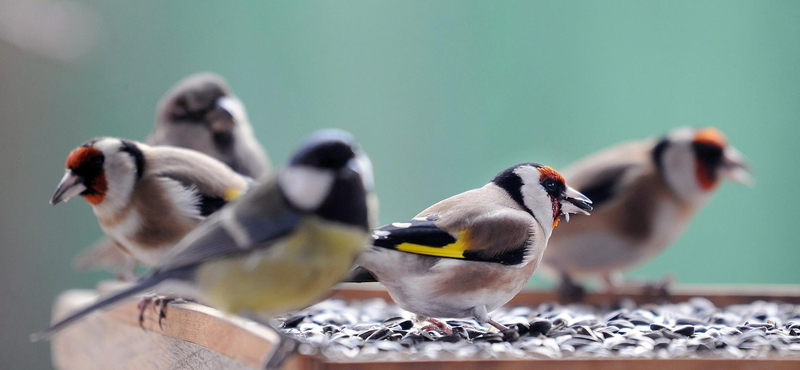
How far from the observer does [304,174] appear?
4.01 ft

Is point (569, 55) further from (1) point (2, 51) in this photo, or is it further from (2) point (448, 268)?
(2) point (448, 268)

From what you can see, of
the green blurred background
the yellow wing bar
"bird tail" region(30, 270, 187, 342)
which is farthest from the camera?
the green blurred background

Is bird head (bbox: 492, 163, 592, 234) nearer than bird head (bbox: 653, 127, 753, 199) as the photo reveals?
Yes

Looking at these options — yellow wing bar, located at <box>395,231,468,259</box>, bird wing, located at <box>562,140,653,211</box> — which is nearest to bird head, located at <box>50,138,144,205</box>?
yellow wing bar, located at <box>395,231,468,259</box>

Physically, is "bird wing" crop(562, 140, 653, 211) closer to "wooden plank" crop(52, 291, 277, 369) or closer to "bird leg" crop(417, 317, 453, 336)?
"bird leg" crop(417, 317, 453, 336)

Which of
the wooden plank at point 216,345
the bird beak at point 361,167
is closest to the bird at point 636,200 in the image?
the wooden plank at point 216,345

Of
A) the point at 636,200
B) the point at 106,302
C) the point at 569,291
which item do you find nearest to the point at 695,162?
the point at 636,200

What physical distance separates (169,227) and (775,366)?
1.31 metres

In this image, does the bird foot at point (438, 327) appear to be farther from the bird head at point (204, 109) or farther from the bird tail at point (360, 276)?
the bird head at point (204, 109)

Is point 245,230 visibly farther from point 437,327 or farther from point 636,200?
point 636,200

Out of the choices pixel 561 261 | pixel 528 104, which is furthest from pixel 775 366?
pixel 528 104

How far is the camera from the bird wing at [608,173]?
123 inches

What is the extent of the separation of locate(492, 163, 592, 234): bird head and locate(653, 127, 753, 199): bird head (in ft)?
5.48

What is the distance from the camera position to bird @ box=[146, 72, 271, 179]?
254 cm
